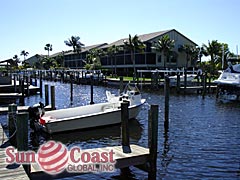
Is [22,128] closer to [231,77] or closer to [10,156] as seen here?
[10,156]

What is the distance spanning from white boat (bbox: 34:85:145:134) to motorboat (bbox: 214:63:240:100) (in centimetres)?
1954

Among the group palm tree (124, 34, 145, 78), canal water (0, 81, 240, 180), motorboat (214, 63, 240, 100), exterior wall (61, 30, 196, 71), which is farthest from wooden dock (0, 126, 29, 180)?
exterior wall (61, 30, 196, 71)

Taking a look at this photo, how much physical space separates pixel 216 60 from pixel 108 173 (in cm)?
6879

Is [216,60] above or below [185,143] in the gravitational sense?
above

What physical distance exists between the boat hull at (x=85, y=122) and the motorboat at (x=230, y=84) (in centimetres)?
2154

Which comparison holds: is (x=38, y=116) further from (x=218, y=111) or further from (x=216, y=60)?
(x=216, y=60)

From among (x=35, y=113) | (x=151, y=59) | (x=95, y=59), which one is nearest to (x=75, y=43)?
(x=95, y=59)

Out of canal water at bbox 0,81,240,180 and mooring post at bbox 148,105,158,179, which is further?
canal water at bbox 0,81,240,180

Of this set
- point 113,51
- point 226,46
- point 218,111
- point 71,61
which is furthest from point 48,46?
point 218,111

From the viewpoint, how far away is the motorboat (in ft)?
118

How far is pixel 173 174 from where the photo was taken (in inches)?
445

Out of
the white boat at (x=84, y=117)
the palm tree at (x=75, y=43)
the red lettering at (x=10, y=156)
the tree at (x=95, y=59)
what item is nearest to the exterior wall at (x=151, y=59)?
the tree at (x=95, y=59)

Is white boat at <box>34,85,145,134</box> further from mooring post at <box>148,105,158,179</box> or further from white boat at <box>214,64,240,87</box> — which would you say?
white boat at <box>214,64,240,87</box>

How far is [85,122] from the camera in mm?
17641
